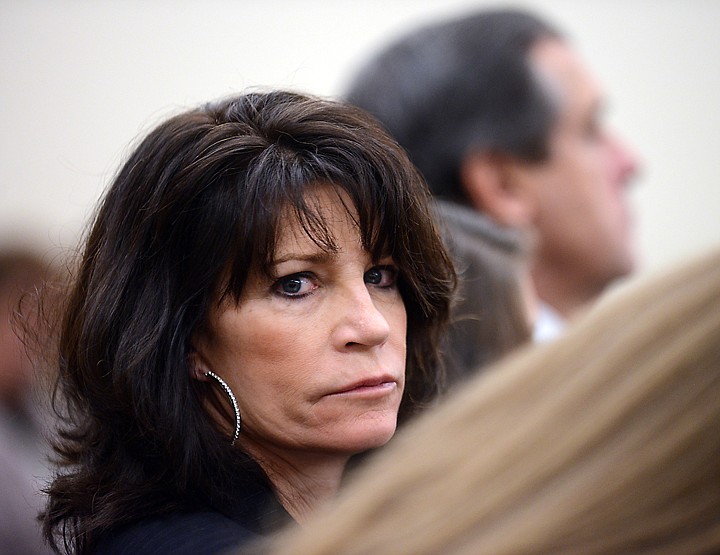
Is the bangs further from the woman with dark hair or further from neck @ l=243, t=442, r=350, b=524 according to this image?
neck @ l=243, t=442, r=350, b=524

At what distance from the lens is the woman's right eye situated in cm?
187

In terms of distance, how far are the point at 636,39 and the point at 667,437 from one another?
5.65m

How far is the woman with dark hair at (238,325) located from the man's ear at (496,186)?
1.80 metres

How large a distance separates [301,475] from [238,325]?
323mm

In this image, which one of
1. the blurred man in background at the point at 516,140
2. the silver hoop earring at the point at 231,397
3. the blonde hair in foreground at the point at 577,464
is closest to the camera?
the blonde hair in foreground at the point at 577,464

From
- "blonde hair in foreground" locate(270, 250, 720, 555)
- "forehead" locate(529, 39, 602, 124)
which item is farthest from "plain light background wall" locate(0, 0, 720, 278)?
"blonde hair in foreground" locate(270, 250, 720, 555)

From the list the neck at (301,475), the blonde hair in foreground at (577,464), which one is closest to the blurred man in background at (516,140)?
the neck at (301,475)

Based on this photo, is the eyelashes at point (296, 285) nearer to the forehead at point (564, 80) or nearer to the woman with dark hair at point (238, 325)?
the woman with dark hair at point (238, 325)

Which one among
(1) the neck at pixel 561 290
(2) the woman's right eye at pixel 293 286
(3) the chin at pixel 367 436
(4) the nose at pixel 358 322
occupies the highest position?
(2) the woman's right eye at pixel 293 286

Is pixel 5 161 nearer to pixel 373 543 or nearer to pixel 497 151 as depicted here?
pixel 497 151

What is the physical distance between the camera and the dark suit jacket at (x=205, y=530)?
178 centimetres

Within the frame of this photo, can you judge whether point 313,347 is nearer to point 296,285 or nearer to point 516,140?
point 296,285

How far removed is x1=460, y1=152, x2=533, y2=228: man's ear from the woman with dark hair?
5.90ft

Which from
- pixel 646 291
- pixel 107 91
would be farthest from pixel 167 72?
pixel 646 291
